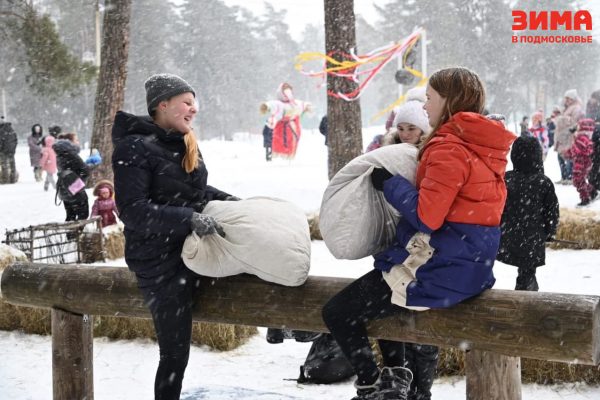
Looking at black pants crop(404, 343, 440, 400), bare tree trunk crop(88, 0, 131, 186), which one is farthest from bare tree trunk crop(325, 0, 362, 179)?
black pants crop(404, 343, 440, 400)

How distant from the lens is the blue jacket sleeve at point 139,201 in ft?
10.7

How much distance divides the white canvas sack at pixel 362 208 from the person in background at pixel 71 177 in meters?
7.60

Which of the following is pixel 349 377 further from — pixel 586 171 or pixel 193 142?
pixel 586 171

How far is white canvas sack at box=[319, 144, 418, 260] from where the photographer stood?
3080 mm

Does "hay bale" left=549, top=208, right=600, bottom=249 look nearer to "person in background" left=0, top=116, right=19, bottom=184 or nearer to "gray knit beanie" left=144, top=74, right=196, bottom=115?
"gray knit beanie" left=144, top=74, right=196, bottom=115

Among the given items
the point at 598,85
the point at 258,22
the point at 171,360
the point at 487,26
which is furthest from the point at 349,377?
the point at 258,22

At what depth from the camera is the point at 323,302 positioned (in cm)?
345

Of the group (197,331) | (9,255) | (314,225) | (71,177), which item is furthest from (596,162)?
(9,255)

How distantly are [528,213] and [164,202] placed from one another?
11.8 feet

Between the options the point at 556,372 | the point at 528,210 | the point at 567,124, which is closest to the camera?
the point at 556,372

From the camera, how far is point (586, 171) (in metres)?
11.5

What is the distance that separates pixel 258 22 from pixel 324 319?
235 ft

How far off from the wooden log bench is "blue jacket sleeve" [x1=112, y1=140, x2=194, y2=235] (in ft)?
2.06

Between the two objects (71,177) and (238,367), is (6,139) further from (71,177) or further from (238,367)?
(238,367)
